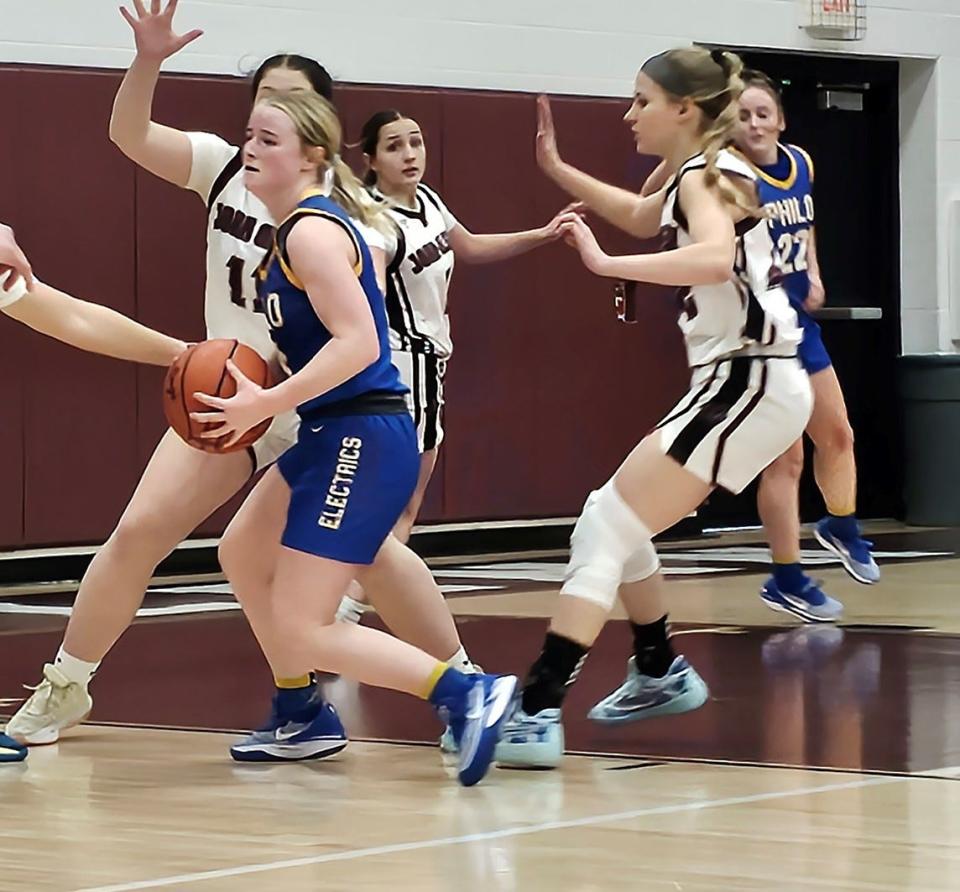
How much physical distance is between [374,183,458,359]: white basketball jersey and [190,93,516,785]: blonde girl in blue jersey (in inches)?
97.6

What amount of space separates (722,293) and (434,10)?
614 centimetres

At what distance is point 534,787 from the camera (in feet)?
15.6

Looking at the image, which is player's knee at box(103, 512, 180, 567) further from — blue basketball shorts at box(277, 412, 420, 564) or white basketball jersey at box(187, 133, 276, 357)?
blue basketball shorts at box(277, 412, 420, 564)

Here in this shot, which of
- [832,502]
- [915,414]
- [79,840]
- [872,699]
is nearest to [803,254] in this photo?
[832,502]

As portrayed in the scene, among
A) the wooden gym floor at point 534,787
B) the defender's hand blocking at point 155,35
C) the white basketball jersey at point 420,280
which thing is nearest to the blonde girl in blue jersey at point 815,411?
the wooden gym floor at point 534,787

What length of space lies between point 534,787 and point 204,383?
1093 millimetres

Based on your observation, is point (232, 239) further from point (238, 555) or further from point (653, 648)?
point (653, 648)

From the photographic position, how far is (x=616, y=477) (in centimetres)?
523

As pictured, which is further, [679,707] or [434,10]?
[434,10]

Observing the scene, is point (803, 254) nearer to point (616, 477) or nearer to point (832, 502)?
point (832, 502)

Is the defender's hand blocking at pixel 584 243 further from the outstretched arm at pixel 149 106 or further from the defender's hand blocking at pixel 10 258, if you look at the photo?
the defender's hand blocking at pixel 10 258

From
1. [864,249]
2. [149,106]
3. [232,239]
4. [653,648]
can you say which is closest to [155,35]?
[149,106]

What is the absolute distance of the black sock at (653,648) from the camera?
5.56m

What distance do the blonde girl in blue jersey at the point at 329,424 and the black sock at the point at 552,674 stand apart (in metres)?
0.21
